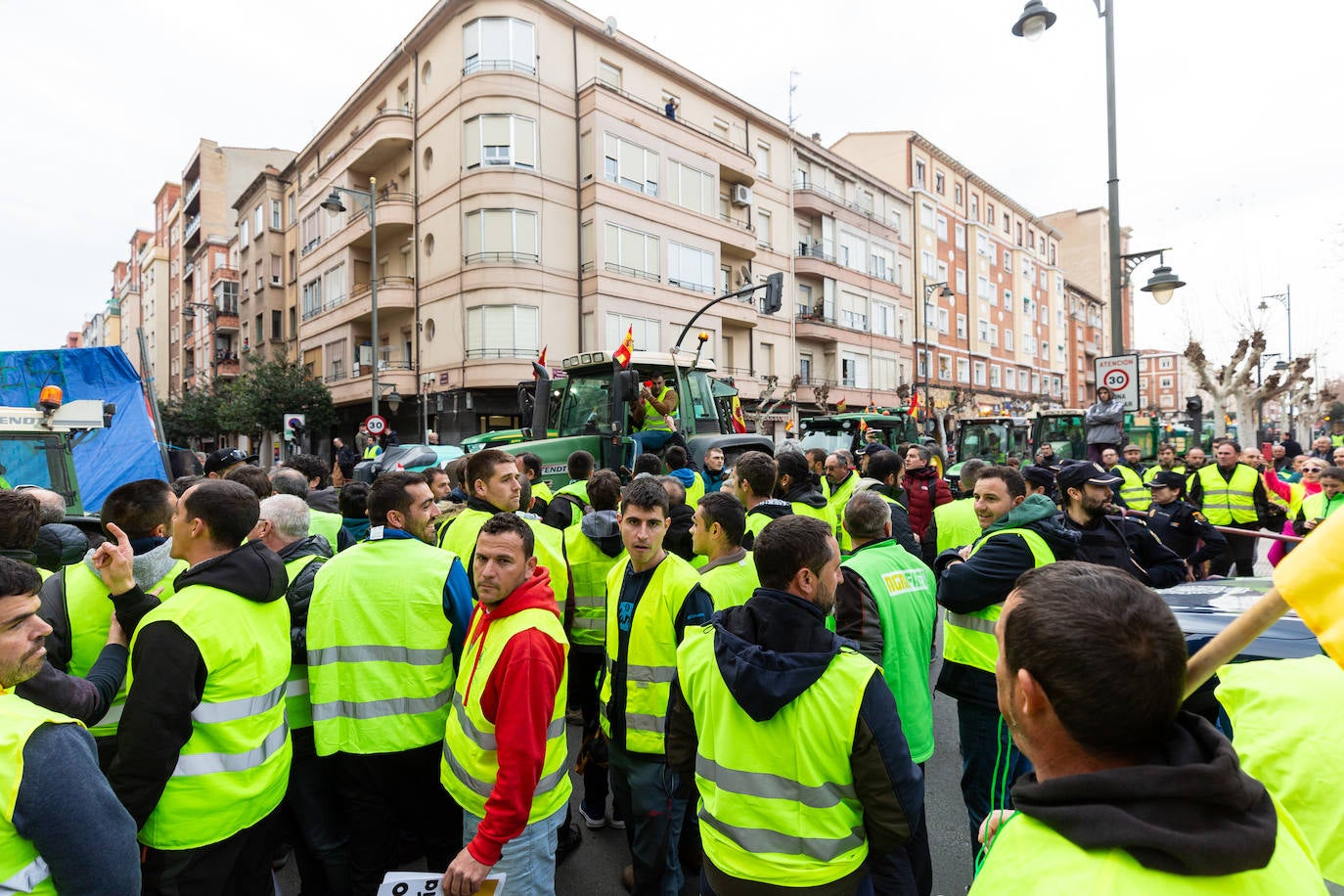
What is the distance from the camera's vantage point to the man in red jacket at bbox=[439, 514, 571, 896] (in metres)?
2.28

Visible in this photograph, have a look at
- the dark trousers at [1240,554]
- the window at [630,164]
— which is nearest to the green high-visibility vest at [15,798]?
the dark trousers at [1240,554]

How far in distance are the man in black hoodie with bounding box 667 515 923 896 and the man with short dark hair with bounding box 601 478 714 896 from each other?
0.93 metres

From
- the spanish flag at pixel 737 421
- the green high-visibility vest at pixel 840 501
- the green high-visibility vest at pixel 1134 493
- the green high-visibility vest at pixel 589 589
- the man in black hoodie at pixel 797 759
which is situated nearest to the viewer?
the man in black hoodie at pixel 797 759

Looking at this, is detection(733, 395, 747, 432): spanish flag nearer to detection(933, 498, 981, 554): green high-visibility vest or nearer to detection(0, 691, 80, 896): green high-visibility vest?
detection(933, 498, 981, 554): green high-visibility vest

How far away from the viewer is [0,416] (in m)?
6.32

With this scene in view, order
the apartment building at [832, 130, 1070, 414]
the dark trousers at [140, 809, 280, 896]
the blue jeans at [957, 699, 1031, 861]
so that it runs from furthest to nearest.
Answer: the apartment building at [832, 130, 1070, 414]
the blue jeans at [957, 699, 1031, 861]
the dark trousers at [140, 809, 280, 896]

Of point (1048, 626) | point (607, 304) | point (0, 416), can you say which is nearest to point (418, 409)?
point (607, 304)

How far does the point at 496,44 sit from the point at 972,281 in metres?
33.2

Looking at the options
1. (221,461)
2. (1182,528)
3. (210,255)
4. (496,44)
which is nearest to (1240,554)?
(1182,528)

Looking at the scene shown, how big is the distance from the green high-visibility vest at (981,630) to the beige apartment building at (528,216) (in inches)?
829

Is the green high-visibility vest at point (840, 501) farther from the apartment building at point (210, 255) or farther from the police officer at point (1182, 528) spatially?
the apartment building at point (210, 255)

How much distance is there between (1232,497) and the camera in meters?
8.24

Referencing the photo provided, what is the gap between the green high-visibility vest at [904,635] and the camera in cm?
313

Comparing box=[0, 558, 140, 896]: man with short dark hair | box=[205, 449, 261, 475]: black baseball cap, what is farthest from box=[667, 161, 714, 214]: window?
box=[0, 558, 140, 896]: man with short dark hair
